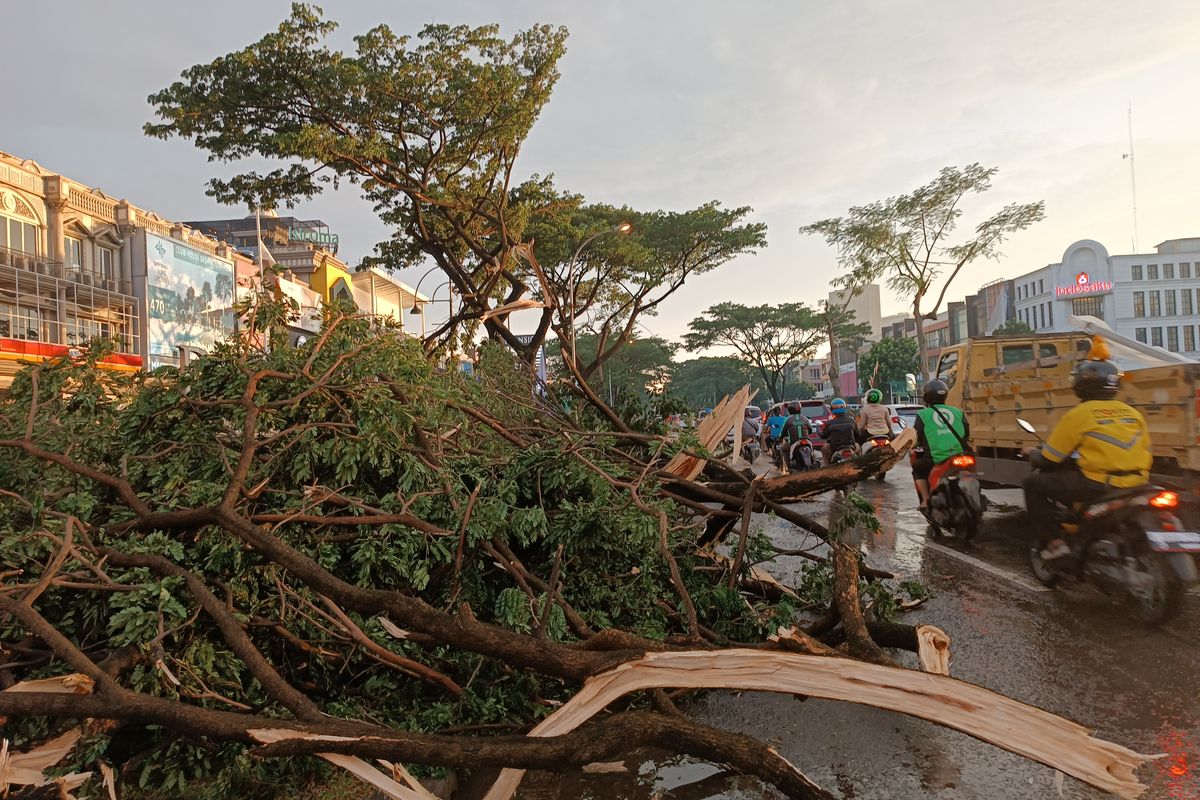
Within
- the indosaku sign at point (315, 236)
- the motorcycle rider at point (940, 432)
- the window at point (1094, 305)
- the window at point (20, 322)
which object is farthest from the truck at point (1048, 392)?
the window at point (1094, 305)

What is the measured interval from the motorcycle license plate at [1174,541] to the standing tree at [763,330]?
40686mm

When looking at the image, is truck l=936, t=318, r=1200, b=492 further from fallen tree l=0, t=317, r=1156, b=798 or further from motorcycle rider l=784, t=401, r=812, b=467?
motorcycle rider l=784, t=401, r=812, b=467

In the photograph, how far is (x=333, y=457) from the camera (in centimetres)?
422

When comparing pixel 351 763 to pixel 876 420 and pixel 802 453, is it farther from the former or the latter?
pixel 802 453

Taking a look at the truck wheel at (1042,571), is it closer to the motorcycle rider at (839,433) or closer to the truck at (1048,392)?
the truck at (1048,392)

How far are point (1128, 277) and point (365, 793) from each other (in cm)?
8070

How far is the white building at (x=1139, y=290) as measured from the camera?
65.8m

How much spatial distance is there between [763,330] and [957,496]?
128 feet

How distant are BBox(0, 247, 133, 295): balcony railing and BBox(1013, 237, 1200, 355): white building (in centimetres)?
6995

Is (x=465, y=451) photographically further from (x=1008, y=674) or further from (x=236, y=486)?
(x=1008, y=674)

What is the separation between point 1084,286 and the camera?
66.0 metres

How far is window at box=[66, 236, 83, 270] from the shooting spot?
1093 inches

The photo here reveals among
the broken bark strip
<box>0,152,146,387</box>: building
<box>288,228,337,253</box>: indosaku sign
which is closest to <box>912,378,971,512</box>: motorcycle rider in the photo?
the broken bark strip

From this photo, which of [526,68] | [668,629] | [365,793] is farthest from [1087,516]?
[526,68]
